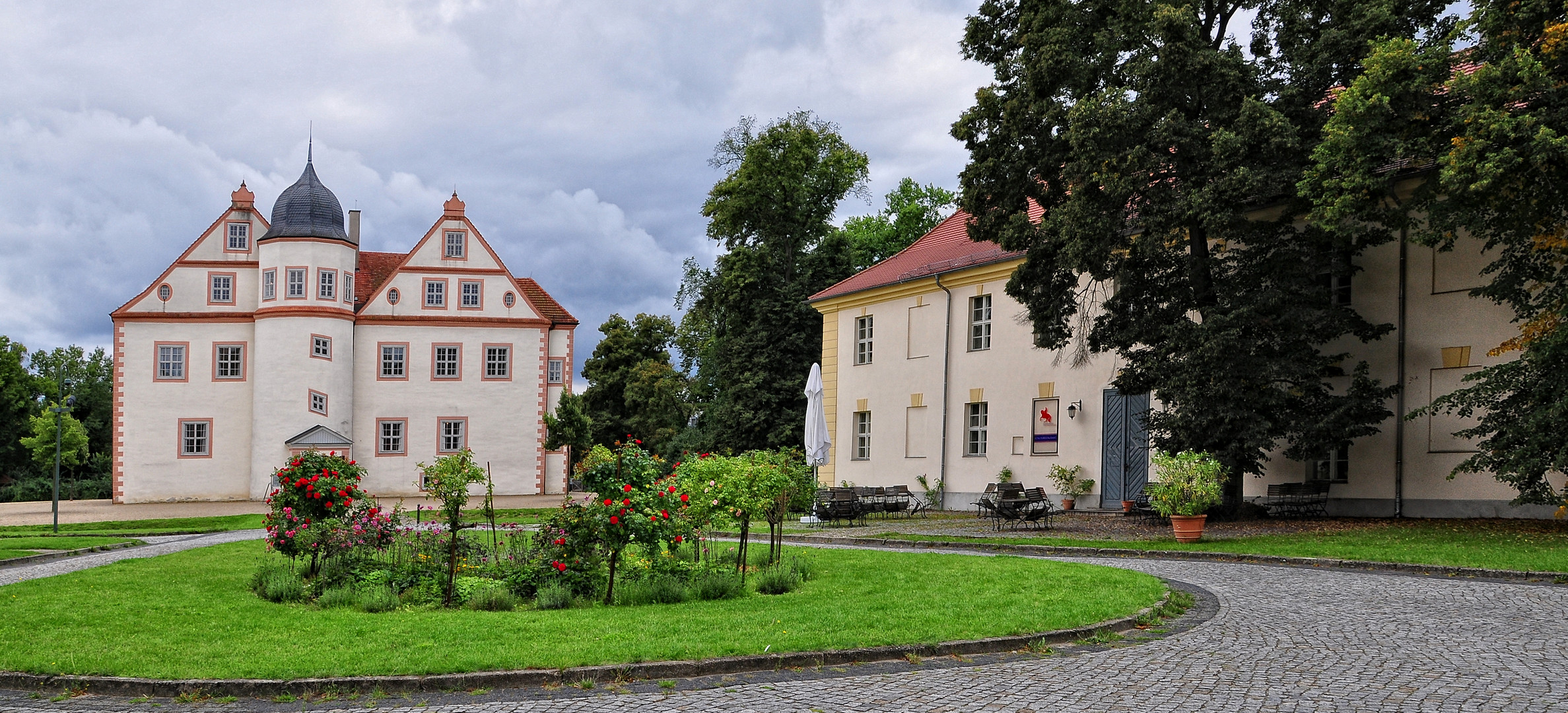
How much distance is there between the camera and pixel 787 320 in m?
44.4

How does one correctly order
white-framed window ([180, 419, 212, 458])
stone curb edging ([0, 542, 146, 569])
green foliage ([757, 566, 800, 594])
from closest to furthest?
green foliage ([757, 566, 800, 594])
stone curb edging ([0, 542, 146, 569])
white-framed window ([180, 419, 212, 458])

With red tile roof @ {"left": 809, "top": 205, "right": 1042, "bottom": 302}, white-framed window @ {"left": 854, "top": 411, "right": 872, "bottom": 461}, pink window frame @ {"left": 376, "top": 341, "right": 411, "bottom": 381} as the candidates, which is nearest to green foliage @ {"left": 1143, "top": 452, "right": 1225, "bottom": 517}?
red tile roof @ {"left": 809, "top": 205, "right": 1042, "bottom": 302}

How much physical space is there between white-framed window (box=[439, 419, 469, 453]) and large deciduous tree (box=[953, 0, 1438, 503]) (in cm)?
2857

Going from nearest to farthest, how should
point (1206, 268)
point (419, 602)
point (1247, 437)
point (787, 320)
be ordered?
point (419, 602) < point (1247, 437) < point (1206, 268) < point (787, 320)

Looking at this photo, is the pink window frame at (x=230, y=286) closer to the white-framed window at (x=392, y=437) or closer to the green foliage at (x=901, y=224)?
the white-framed window at (x=392, y=437)

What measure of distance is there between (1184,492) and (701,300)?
31.2 meters

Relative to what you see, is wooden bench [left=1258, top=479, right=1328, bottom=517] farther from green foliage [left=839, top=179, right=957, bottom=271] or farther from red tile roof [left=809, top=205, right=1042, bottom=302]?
green foliage [left=839, top=179, right=957, bottom=271]

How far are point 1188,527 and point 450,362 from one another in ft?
111

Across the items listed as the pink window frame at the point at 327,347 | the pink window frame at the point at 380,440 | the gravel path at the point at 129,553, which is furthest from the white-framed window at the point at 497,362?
the gravel path at the point at 129,553

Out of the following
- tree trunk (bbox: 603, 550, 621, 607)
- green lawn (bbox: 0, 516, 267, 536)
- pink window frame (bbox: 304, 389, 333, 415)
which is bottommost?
green lawn (bbox: 0, 516, 267, 536)

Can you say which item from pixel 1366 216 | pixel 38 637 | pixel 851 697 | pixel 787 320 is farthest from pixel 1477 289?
pixel 787 320

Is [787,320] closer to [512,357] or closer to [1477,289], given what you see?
[512,357]

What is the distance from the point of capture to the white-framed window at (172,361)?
43.7 m

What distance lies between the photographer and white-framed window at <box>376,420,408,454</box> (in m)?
44.7
